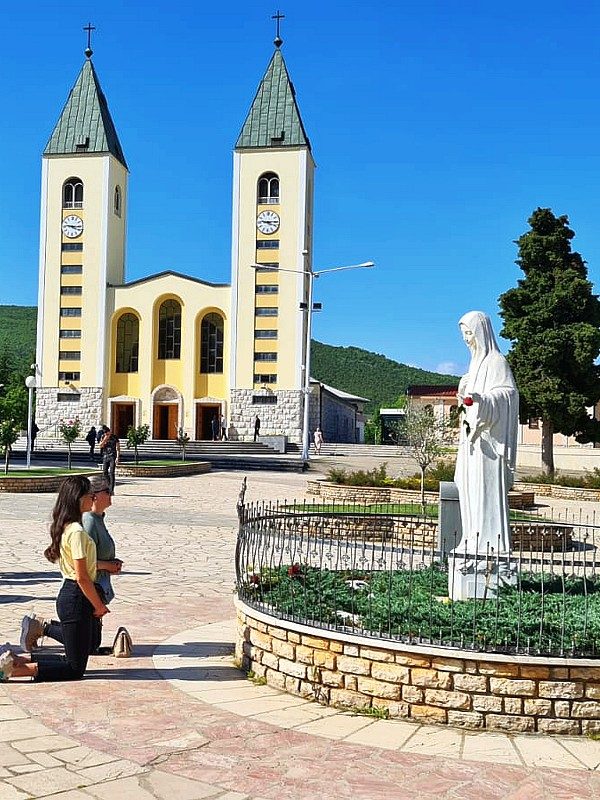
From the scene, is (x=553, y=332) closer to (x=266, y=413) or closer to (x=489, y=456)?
(x=266, y=413)

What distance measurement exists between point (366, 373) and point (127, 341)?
7554cm

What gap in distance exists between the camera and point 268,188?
5141cm

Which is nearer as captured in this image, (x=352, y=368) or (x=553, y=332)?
(x=553, y=332)

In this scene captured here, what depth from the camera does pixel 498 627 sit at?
18.8ft

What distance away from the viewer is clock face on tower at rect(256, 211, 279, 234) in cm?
5075

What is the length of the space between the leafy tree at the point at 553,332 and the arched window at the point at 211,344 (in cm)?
2231

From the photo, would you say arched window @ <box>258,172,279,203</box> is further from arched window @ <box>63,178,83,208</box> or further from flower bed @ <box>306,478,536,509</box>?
flower bed @ <box>306,478,536,509</box>

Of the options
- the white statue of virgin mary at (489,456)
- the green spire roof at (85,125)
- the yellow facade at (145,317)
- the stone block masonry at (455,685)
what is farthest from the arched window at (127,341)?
the stone block masonry at (455,685)

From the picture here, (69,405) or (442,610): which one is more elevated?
(69,405)

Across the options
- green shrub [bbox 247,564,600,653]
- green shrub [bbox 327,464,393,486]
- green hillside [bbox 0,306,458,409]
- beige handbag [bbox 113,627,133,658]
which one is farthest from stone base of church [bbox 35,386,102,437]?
green hillside [bbox 0,306,458,409]

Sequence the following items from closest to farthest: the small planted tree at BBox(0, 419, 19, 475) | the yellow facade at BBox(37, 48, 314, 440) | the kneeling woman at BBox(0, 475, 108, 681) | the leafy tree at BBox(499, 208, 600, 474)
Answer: the kneeling woman at BBox(0, 475, 108, 681), the small planted tree at BBox(0, 419, 19, 475), the leafy tree at BBox(499, 208, 600, 474), the yellow facade at BBox(37, 48, 314, 440)

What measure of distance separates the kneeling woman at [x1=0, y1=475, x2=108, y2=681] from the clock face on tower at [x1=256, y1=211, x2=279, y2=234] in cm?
4574

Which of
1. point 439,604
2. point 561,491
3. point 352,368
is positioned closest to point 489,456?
point 439,604

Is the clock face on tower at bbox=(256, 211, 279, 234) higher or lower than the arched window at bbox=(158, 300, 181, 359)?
higher
